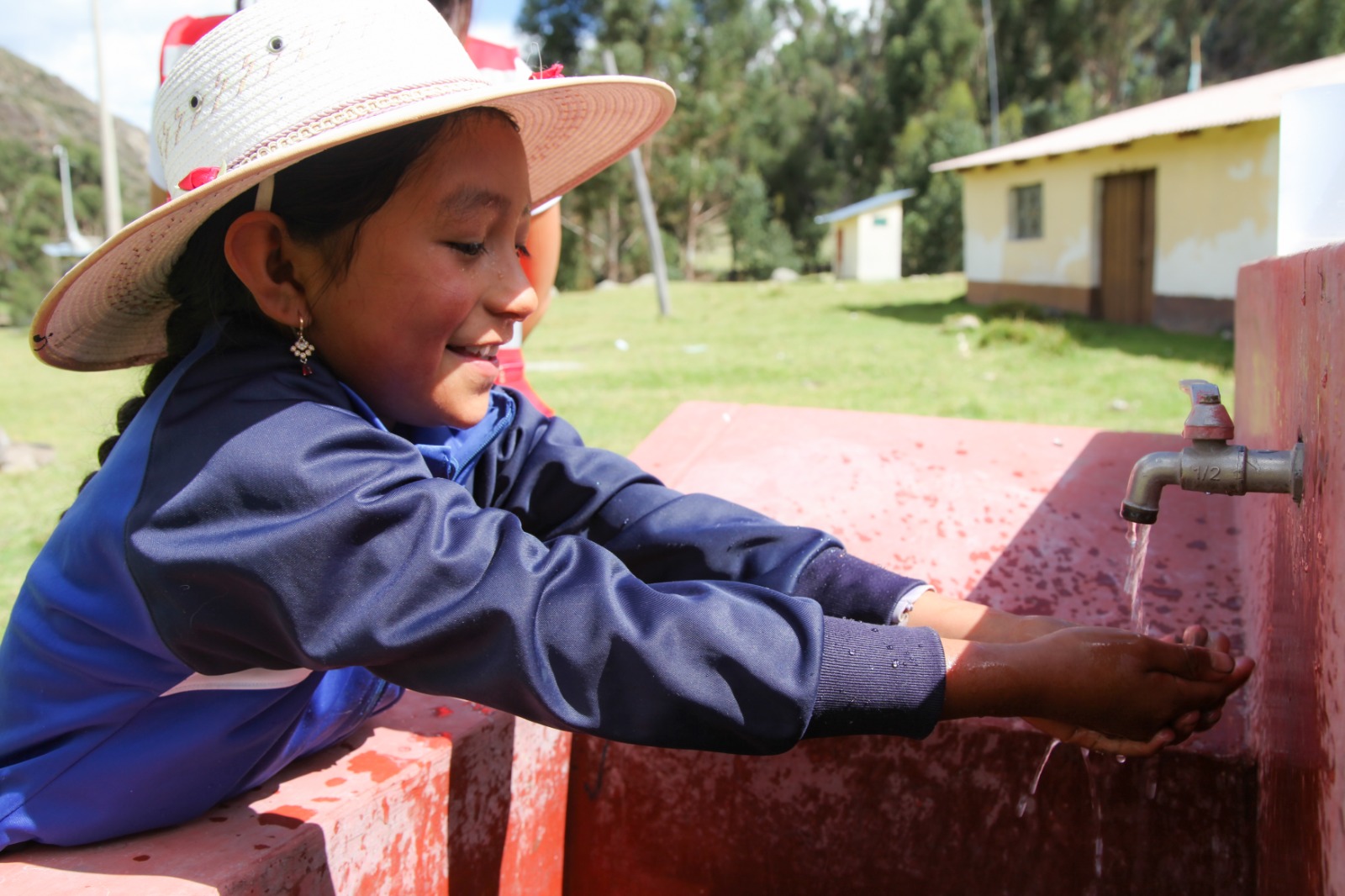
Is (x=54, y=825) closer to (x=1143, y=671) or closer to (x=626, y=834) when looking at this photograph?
(x=626, y=834)

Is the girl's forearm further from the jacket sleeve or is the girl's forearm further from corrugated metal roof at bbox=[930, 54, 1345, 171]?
corrugated metal roof at bbox=[930, 54, 1345, 171]

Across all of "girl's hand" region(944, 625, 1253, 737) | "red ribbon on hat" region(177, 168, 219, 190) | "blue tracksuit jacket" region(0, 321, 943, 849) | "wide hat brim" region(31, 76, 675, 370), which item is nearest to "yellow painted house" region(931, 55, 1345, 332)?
"wide hat brim" region(31, 76, 675, 370)

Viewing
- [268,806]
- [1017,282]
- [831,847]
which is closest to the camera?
[268,806]

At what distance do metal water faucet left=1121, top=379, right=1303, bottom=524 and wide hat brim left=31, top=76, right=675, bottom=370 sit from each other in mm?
807

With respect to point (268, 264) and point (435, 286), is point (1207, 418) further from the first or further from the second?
point (268, 264)

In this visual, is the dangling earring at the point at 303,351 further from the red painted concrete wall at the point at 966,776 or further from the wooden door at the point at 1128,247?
the wooden door at the point at 1128,247

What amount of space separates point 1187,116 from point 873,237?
13.4m

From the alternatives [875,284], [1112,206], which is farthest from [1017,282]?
[875,284]

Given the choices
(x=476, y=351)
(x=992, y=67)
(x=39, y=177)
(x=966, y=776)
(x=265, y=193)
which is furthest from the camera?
(x=39, y=177)

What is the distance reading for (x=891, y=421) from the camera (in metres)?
2.56

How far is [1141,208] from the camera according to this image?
13.6 metres

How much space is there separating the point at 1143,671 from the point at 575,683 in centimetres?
58

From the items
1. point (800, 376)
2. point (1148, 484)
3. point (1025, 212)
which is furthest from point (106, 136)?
point (1148, 484)

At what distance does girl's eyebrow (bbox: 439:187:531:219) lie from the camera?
1.18 metres
